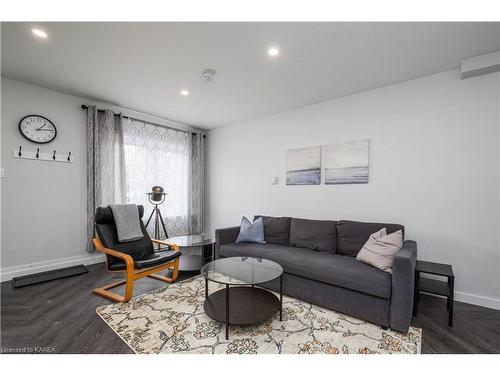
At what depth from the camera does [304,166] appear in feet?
12.3

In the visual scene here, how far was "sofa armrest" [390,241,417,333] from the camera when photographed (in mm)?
1897

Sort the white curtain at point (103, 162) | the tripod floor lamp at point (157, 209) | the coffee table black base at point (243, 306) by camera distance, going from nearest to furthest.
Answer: the coffee table black base at point (243, 306), the white curtain at point (103, 162), the tripod floor lamp at point (157, 209)

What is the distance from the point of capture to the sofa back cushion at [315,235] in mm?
2936

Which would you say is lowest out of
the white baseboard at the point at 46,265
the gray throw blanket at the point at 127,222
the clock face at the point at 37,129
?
the white baseboard at the point at 46,265

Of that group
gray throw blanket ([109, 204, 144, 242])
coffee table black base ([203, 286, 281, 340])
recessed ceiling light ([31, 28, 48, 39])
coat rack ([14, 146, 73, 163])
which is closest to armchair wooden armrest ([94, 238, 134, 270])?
gray throw blanket ([109, 204, 144, 242])

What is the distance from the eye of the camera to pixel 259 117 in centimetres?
439

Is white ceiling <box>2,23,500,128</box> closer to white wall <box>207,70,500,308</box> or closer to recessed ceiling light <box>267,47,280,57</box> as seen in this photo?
recessed ceiling light <box>267,47,280,57</box>

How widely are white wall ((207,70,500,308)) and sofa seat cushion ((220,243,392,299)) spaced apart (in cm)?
97

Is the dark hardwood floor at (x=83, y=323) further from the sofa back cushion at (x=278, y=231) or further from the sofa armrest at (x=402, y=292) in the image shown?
the sofa back cushion at (x=278, y=231)

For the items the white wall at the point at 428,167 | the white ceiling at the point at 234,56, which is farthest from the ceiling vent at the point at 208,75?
the white wall at the point at 428,167

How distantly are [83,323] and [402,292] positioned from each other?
2808 mm

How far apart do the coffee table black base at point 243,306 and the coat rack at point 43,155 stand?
3075 mm

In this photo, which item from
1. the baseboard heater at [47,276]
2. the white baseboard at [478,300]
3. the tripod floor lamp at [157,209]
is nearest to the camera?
the white baseboard at [478,300]
